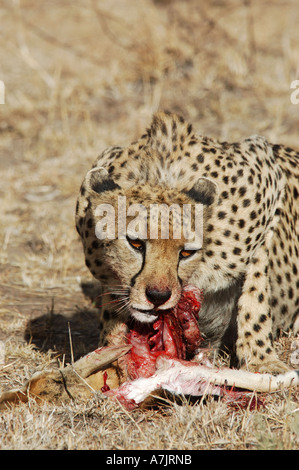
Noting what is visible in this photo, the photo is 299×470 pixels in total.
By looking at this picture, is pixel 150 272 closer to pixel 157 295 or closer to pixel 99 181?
pixel 157 295

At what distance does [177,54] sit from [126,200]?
619 centimetres

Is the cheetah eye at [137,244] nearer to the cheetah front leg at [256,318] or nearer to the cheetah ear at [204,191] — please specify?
the cheetah ear at [204,191]

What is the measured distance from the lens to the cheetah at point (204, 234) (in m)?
3.46

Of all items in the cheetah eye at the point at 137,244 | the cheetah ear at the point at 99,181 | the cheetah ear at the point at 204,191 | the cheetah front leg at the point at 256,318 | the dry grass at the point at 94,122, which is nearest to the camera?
the dry grass at the point at 94,122

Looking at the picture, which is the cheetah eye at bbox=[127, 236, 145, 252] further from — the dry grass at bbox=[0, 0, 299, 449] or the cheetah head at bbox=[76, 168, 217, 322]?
the dry grass at bbox=[0, 0, 299, 449]

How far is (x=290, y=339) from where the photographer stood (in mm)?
4328

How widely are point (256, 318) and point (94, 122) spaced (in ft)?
16.1

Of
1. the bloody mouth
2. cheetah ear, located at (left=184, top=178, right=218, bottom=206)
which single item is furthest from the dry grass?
cheetah ear, located at (left=184, top=178, right=218, bottom=206)

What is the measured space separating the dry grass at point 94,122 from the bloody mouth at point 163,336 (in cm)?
30

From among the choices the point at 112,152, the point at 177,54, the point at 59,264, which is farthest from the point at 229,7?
the point at 112,152

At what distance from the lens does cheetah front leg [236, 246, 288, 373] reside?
3.87 metres

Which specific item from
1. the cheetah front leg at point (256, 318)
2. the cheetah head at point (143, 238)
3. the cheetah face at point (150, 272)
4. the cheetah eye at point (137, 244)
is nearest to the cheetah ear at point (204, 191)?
the cheetah head at point (143, 238)

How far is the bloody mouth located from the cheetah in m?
0.11

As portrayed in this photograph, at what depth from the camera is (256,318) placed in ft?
12.8
